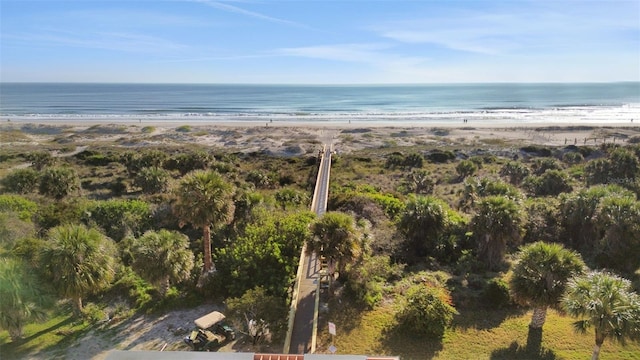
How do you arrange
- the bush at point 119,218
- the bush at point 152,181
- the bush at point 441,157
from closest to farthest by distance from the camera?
the bush at point 119,218 < the bush at point 152,181 < the bush at point 441,157

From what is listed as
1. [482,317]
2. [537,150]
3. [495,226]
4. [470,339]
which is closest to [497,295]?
[482,317]

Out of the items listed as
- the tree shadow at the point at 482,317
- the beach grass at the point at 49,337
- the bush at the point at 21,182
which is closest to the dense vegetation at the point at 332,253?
the tree shadow at the point at 482,317

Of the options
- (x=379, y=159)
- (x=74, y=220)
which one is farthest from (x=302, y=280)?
(x=379, y=159)

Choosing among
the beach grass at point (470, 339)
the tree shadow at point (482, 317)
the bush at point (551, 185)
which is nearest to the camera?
the beach grass at point (470, 339)

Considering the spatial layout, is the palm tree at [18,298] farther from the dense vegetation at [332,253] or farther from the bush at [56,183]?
the bush at [56,183]

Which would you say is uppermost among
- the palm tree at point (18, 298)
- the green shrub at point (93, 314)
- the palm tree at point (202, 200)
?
the palm tree at point (202, 200)

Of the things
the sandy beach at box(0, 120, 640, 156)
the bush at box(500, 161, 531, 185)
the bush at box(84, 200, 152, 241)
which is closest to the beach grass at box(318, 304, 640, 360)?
the bush at box(84, 200, 152, 241)

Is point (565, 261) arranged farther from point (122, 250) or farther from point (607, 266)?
point (122, 250)
